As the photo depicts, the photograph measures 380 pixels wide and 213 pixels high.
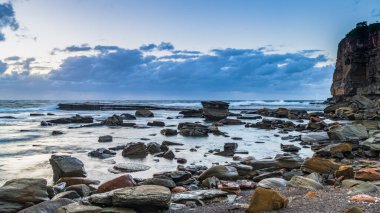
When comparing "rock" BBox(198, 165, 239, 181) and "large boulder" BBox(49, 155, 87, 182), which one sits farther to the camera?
"large boulder" BBox(49, 155, 87, 182)

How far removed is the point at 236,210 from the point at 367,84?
56.5 metres

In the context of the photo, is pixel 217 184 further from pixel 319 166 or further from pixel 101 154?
pixel 101 154

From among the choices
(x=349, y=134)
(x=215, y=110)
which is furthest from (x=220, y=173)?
(x=215, y=110)

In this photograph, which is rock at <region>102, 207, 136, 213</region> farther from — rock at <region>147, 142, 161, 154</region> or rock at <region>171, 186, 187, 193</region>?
rock at <region>147, 142, 161, 154</region>

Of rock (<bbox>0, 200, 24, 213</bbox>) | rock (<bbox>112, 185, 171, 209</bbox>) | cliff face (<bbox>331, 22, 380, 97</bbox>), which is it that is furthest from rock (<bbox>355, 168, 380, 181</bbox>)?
cliff face (<bbox>331, 22, 380, 97</bbox>)

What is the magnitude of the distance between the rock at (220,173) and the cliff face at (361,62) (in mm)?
48790

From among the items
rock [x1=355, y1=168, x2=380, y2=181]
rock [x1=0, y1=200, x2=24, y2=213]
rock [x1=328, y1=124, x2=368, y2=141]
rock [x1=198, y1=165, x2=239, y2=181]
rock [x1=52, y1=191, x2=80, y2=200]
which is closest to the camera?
rock [x1=0, y1=200, x2=24, y2=213]

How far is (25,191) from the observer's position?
6.38m

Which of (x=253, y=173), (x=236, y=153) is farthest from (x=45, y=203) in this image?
(x=236, y=153)

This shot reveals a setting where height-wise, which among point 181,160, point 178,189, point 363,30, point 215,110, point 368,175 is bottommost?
point 181,160

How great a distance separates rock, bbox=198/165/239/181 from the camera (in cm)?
882

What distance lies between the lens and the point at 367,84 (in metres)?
55.2

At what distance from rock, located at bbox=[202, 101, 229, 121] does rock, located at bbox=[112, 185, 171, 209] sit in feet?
104

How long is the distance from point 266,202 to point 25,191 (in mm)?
4207
